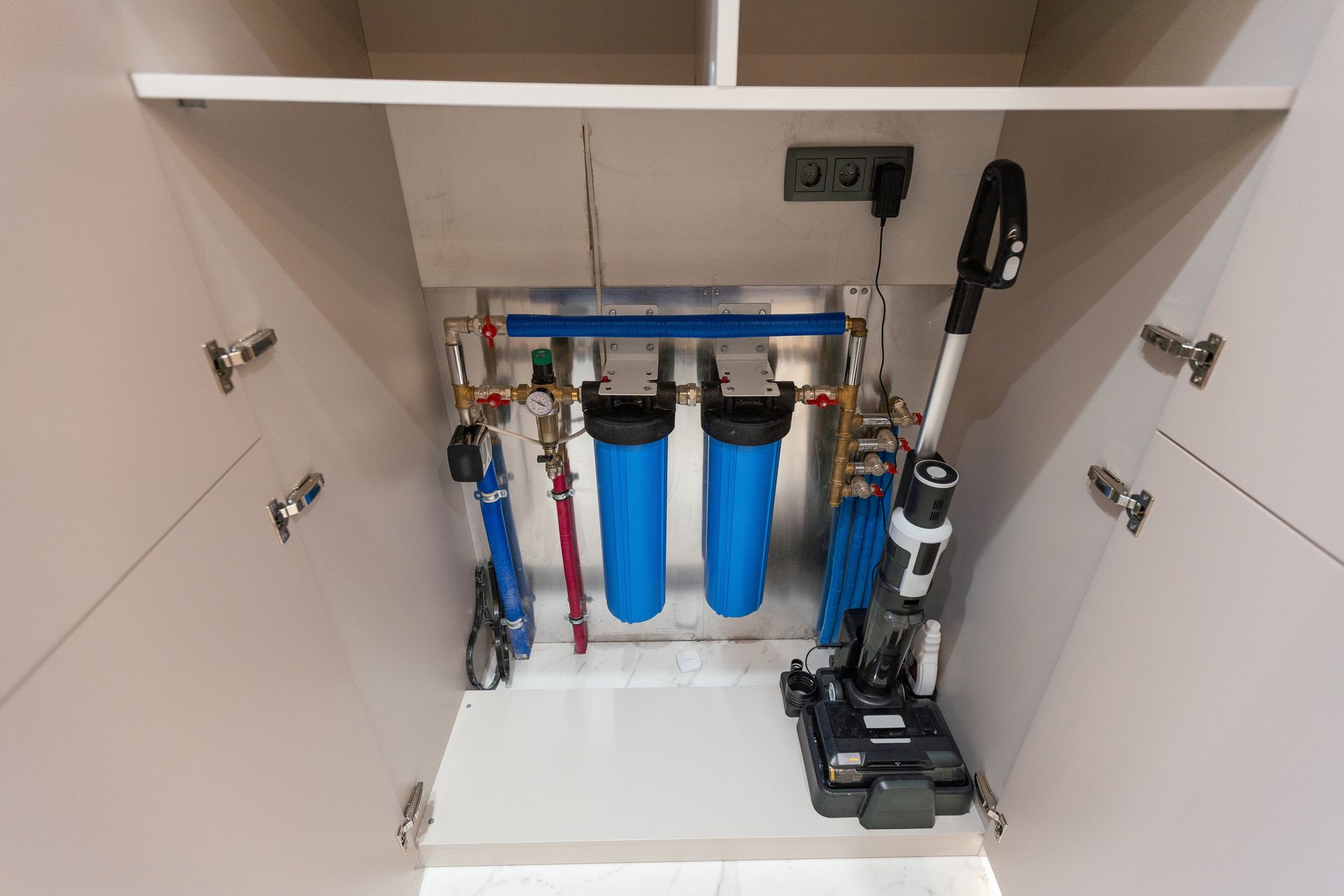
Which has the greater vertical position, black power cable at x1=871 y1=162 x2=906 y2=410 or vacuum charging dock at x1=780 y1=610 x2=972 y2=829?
black power cable at x1=871 y1=162 x2=906 y2=410

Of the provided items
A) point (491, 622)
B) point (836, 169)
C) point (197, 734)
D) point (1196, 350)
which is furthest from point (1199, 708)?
point (491, 622)

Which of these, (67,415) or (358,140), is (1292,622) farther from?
(358,140)

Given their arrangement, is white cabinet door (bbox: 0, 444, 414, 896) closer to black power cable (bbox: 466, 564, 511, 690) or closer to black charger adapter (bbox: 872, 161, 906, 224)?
black power cable (bbox: 466, 564, 511, 690)

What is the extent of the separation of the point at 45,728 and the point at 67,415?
25 cm

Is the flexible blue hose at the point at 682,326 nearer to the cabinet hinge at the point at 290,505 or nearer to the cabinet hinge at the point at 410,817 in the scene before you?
the cabinet hinge at the point at 290,505

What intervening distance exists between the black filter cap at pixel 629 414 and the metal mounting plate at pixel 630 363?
0.02 metres

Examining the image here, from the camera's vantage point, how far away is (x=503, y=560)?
5.01ft

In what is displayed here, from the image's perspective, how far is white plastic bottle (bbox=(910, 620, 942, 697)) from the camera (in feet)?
4.62

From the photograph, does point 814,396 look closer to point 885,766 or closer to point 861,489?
point 861,489

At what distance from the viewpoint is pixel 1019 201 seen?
88cm

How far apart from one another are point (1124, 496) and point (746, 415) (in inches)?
23.9

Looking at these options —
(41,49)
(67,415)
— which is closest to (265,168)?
(41,49)

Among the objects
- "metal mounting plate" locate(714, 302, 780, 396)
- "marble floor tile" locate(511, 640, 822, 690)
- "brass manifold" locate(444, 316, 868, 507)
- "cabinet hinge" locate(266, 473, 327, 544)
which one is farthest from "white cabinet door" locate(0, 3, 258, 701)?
"marble floor tile" locate(511, 640, 822, 690)

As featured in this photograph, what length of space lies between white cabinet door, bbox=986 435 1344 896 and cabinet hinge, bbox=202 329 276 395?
1116 mm
